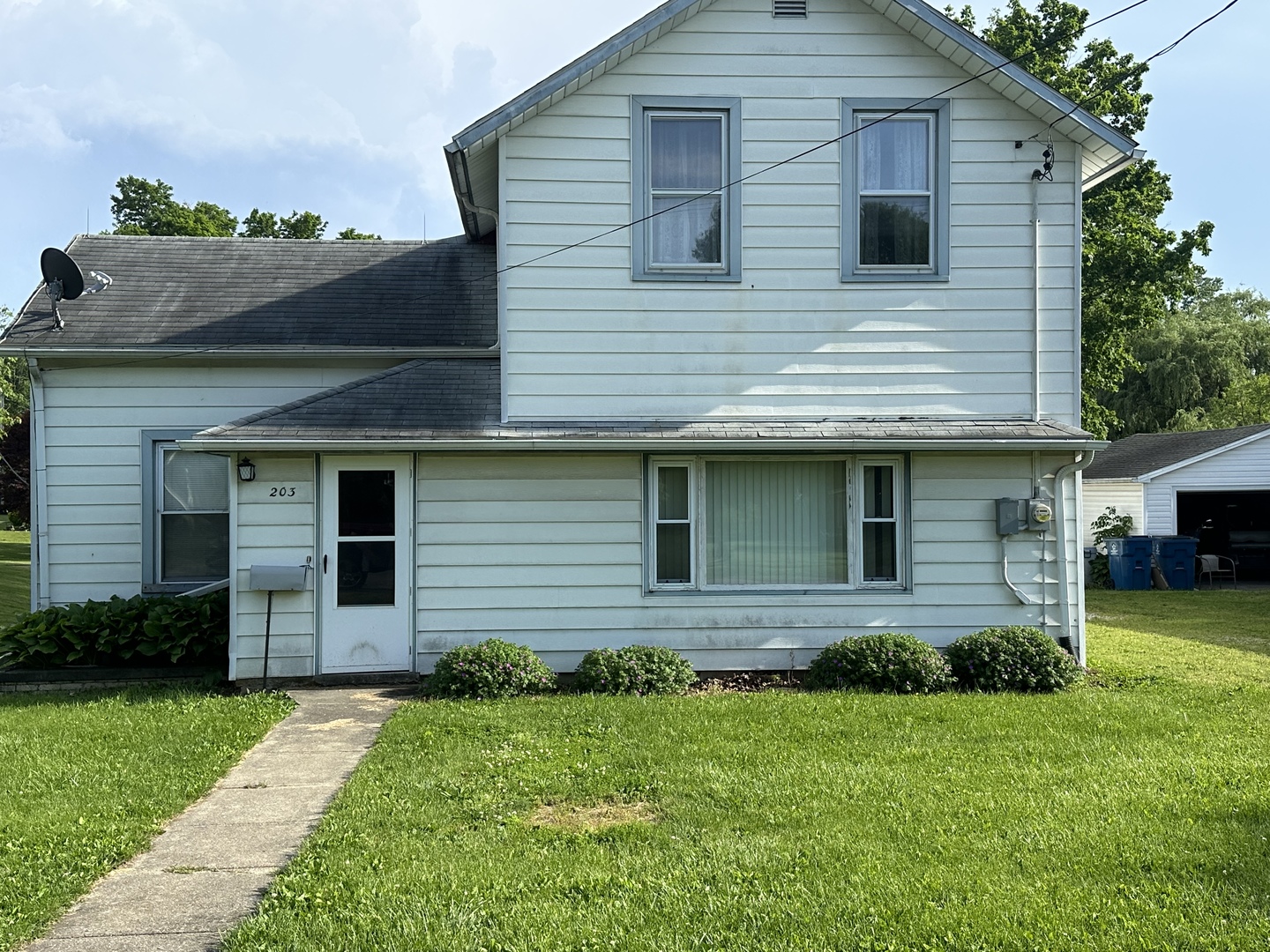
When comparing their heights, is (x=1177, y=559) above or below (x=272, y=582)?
below

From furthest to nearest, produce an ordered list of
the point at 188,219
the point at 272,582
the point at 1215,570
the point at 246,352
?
the point at 188,219 < the point at 1215,570 < the point at 246,352 < the point at 272,582

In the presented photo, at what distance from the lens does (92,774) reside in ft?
22.4

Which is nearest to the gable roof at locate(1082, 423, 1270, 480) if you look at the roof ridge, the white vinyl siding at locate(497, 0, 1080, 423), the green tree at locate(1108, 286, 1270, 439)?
the green tree at locate(1108, 286, 1270, 439)

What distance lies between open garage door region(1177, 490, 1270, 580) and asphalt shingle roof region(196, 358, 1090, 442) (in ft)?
66.5

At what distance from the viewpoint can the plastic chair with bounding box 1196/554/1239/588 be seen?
23.8 m

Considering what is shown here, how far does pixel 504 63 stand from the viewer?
40.8ft

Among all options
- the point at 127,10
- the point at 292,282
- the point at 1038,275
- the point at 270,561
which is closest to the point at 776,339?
the point at 1038,275

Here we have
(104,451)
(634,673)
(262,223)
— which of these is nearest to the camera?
(634,673)

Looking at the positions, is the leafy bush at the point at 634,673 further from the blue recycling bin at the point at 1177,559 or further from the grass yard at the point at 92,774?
the blue recycling bin at the point at 1177,559

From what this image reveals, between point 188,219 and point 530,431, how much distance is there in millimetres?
23388

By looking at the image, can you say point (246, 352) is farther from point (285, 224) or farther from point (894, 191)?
point (285, 224)

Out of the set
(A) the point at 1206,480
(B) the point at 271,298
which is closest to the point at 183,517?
(B) the point at 271,298

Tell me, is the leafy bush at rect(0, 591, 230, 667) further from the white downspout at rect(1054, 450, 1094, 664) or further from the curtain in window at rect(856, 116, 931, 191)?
the white downspout at rect(1054, 450, 1094, 664)

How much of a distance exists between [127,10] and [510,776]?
11.1m
